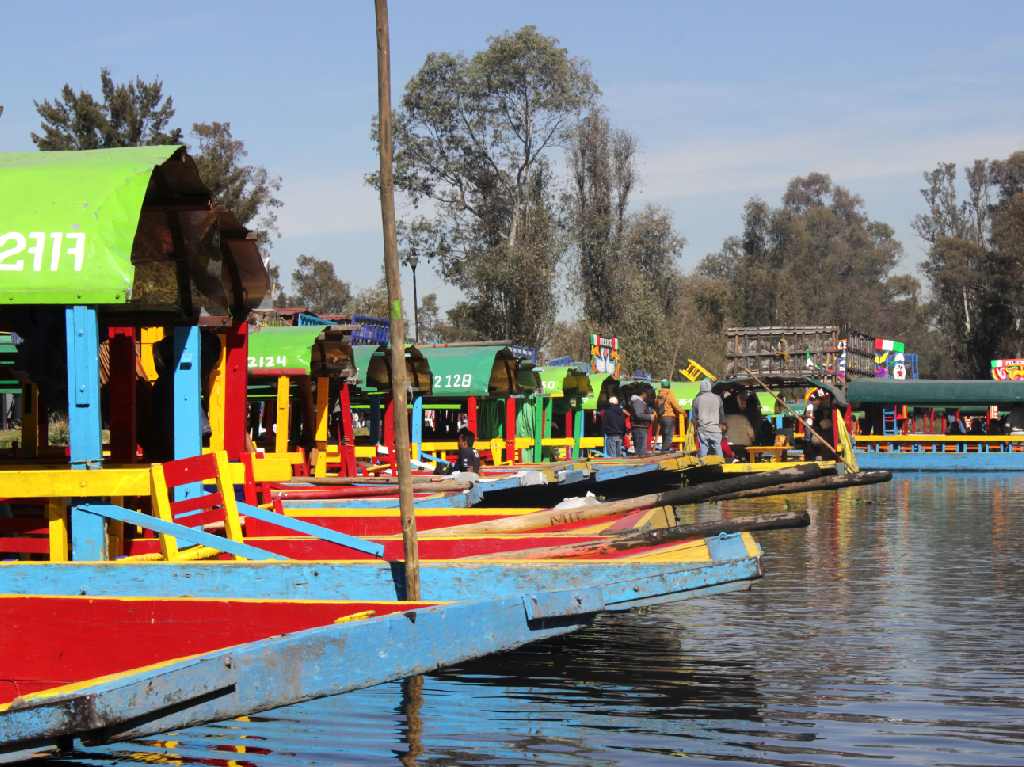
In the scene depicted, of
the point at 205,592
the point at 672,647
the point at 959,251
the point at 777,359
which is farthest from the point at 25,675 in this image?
the point at 959,251

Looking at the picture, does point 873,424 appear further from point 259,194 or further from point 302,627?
point 302,627

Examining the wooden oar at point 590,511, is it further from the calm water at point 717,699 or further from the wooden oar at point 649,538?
the wooden oar at point 649,538

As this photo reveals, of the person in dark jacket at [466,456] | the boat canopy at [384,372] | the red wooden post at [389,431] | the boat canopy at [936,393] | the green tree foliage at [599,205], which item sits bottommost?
the person in dark jacket at [466,456]

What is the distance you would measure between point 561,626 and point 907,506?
Result: 17.9 meters

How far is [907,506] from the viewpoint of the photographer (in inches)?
972

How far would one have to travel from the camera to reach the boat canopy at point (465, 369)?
2509cm

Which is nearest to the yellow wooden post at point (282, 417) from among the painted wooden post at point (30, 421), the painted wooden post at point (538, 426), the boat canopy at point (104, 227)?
the painted wooden post at point (30, 421)

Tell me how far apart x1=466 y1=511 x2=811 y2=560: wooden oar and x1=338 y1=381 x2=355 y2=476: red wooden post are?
10.5 metres

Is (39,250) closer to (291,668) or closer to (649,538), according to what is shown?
(291,668)

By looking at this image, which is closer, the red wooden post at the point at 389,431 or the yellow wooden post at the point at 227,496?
the yellow wooden post at the point at 227,496

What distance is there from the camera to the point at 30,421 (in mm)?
13922

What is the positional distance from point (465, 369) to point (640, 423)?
6920 millimetres

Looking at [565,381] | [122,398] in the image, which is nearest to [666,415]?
[565,381]

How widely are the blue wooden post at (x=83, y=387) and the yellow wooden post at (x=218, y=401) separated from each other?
2717 mm
